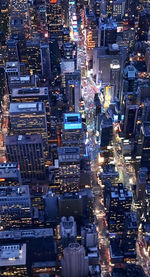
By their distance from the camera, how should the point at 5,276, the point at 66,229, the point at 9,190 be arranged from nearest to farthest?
1. the point at 5,276
2. the point at 66,229
3. the point at 9,190

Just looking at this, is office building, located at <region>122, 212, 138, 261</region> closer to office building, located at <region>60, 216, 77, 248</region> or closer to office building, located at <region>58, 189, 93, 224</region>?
office building, located at <region>58, 189, 93, 224</region>

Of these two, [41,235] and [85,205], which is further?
[85,205]

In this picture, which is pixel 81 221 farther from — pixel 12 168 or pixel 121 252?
pixel 12 168

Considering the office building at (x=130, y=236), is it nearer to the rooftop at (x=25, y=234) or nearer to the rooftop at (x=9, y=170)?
the rooftop at (x=25, y=234)

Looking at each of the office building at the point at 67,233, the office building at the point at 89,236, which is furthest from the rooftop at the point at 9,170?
the office building at the point at 89,236

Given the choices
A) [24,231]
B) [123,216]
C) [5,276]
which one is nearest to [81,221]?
[123,216]

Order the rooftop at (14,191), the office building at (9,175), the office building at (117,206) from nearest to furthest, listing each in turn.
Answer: the rooftop at (14,191) < the office building at (117,206) < the office building at (9,175)

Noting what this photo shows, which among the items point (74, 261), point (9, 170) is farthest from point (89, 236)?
point (9, 170)

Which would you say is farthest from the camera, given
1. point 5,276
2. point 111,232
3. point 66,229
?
point 111,232
